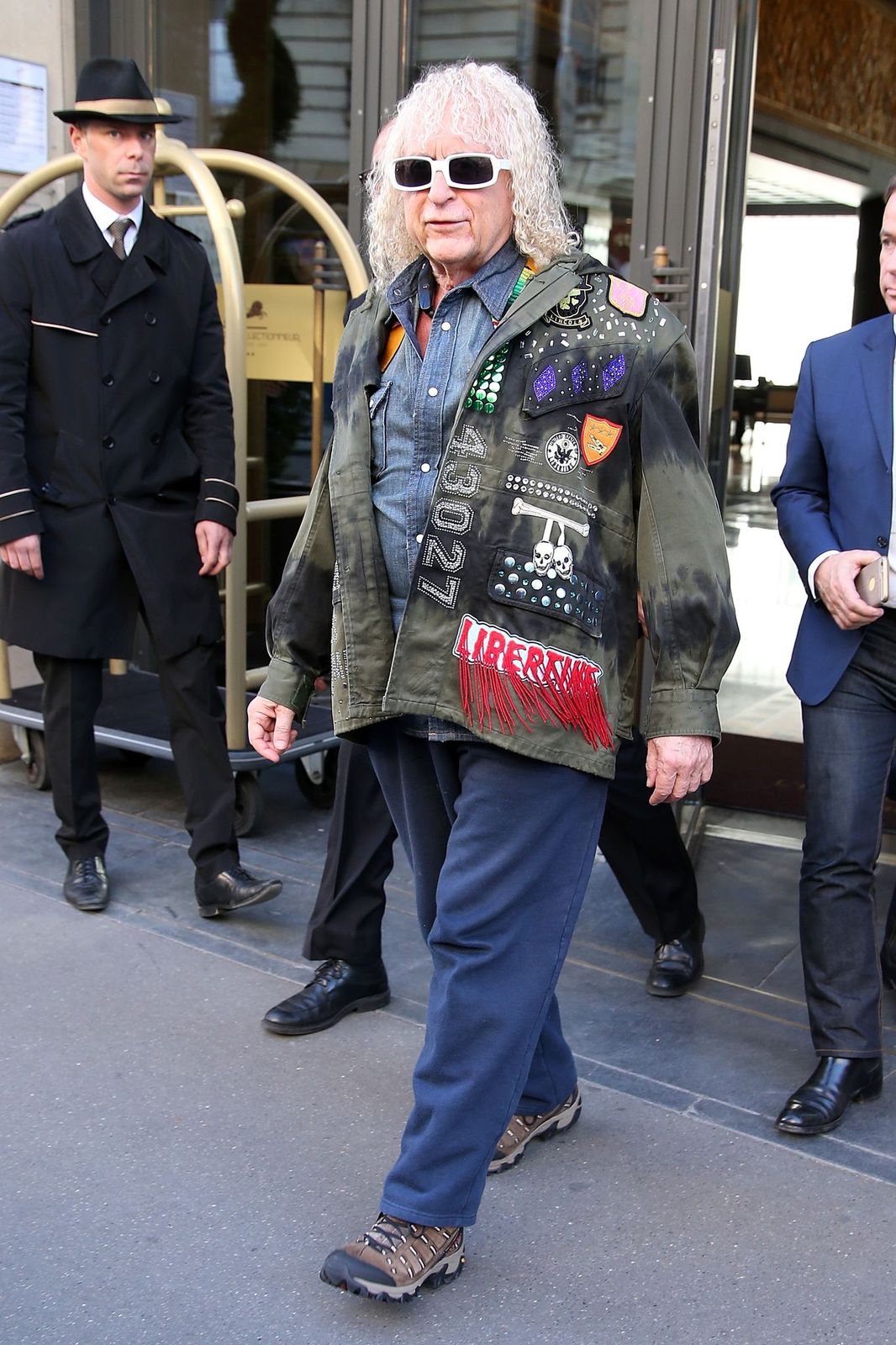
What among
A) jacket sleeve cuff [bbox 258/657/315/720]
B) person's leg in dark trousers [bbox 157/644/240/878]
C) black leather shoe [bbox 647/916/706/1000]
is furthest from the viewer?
person's leg in dark trousers [bbox 157/644/240/878]

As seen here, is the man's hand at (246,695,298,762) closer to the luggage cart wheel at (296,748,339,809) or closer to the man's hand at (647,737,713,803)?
the man's hand at (647,737,713,803)

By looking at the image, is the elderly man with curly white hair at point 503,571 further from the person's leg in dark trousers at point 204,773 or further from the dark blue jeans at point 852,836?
the person's leg in dark trousers at point 204,773

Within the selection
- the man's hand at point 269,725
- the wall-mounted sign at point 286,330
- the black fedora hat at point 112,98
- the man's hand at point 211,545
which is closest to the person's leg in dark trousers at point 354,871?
the man's hand at point 269,725

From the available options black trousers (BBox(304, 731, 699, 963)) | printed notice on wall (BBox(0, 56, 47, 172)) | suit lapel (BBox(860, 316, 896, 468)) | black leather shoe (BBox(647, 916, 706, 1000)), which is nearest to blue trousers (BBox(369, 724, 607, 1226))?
black trousers (BBox(304, 731, 699, 963))

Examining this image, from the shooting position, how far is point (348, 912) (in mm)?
3436

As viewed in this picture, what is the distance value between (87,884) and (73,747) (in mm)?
384

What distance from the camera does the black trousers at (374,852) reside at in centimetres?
336

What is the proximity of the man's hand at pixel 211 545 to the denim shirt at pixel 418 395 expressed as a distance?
1.64 meters

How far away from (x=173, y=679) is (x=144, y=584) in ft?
0.88

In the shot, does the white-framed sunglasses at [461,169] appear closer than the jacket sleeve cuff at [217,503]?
Yes

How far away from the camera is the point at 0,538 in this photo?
3902 mm

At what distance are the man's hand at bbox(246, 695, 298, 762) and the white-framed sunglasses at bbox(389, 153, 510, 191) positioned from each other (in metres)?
0.95

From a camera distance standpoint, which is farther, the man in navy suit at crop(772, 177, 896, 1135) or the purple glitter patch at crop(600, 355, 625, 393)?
the man in navy suit at crop(772, 177, 896, 1135)

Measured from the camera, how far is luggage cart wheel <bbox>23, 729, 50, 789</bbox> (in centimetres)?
509
